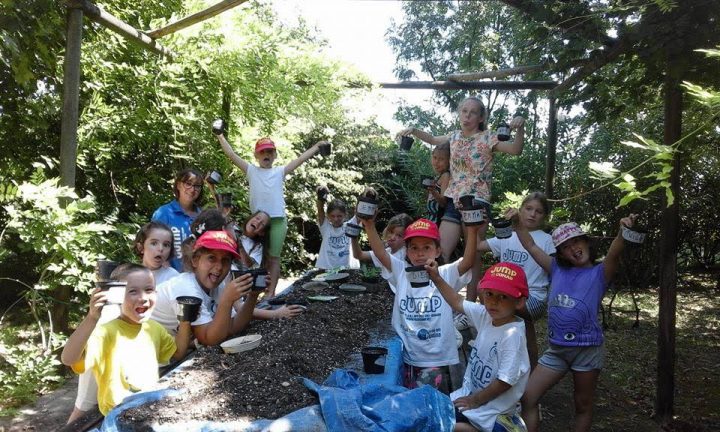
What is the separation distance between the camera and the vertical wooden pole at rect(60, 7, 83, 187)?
4.15m

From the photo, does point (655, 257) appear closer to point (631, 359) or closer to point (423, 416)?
point (631, 359)

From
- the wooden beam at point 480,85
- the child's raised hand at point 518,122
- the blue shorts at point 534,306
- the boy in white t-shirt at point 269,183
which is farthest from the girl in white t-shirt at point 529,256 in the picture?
the wooden beam at point 480,85

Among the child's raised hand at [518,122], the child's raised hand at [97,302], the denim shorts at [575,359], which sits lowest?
the denim shorts at [575,359]

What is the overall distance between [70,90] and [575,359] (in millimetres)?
3966

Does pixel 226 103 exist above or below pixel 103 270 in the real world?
above

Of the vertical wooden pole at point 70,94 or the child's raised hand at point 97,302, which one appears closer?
the child's raised hand at point 97,302

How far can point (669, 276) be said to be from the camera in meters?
3.93

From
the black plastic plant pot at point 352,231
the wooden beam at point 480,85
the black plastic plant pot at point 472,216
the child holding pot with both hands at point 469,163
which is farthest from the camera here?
the wooden beam at point 480,85

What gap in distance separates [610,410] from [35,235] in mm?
4566

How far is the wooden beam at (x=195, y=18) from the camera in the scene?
4.73 metres

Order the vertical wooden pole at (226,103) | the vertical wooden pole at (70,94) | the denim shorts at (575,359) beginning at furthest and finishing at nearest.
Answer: the vertical wooden pole at (226,103) < the vertical wooden pole at (70,94) < the denim shorts at (575,359)

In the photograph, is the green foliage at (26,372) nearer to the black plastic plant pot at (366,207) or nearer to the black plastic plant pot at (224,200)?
the black plastic plant pot at (224,200)

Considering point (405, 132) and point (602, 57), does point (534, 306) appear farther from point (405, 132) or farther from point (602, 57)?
point (405, 132)

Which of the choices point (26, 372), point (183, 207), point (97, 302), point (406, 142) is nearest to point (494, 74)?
point (406, 142)
